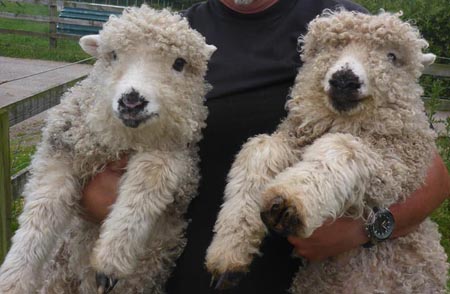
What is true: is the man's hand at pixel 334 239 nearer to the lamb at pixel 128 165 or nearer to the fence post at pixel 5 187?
the lamb at pixel 128 165

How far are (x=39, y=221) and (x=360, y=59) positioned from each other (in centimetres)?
147

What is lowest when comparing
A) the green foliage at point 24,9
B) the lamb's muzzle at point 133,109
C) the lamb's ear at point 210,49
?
the green foliage at point 24,9

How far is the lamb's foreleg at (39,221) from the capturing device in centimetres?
254

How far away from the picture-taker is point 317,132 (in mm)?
2650

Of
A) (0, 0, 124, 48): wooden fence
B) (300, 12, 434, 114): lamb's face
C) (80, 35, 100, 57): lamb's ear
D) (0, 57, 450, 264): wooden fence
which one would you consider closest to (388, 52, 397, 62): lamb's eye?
(300, 12, 434, 114): lamb's face

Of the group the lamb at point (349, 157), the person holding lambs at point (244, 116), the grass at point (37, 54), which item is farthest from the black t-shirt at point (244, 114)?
the grass at point (37, 54)

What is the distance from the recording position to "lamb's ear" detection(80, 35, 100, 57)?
2775 millimetres

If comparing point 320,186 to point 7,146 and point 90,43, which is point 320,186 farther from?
point 7,146

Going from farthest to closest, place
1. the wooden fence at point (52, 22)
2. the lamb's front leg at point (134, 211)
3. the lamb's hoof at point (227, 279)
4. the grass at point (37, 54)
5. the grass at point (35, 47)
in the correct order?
the wooden fence at point (52, 22), the grass at point (35, 47), the grass at point (37, 54), the lamb's front leg at point (134, 211), the lamb's hoof at point (227, 279)

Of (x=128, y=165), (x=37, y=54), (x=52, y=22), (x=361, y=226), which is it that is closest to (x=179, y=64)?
(x=128, y=165)

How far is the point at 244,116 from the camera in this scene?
2.86 m

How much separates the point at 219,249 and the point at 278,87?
89cm

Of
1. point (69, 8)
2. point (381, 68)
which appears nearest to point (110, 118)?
point (381, 68)

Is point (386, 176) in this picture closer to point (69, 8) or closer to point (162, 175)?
point (162, 175)
